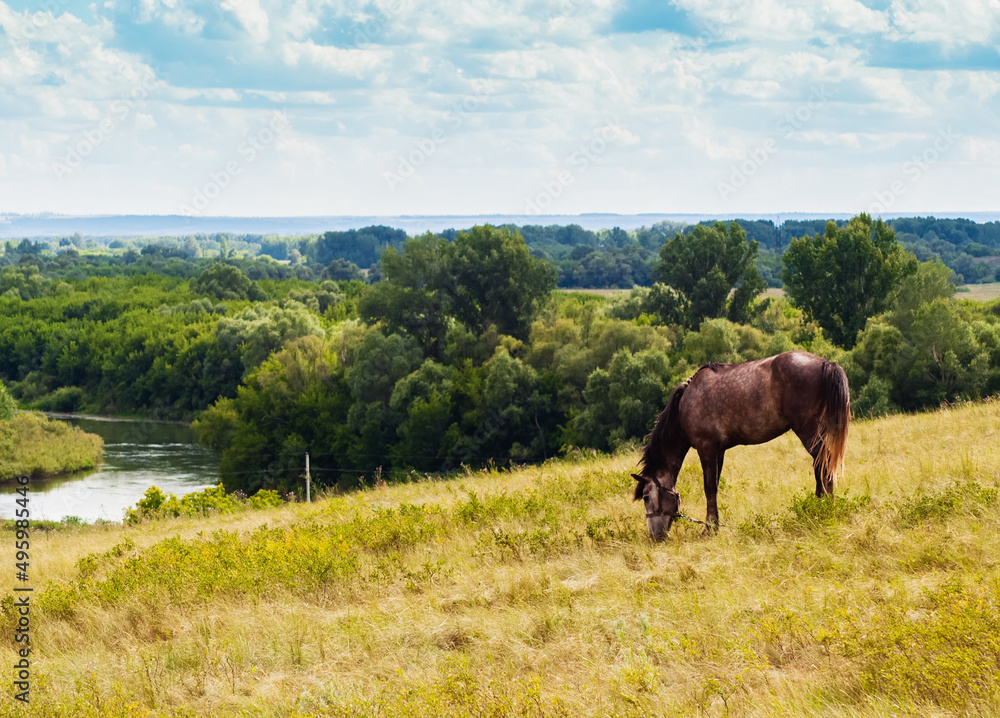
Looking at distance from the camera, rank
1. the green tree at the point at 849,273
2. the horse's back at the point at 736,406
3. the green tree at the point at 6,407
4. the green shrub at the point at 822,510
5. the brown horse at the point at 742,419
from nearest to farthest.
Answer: the green shrub at the point at 822,510, the brown horse at the point at 742,419, the horse's back at the point at 736,406, the green tree at the point at 849,273, the green tree at the point at 6,407

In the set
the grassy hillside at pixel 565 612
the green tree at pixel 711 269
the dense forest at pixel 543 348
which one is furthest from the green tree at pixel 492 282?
the grassy hillside at pixel 565 612

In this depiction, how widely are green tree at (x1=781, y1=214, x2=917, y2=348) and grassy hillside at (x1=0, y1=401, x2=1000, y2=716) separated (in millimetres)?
Result: 48580

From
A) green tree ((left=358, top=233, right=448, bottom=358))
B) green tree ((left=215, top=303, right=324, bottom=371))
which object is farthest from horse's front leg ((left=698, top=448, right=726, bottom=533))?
green tree ((left=215, top=303, right=324, bottom=371))

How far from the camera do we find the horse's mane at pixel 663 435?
32.8 feet

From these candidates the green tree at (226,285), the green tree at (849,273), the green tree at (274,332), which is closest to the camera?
the green tree at (849,273)

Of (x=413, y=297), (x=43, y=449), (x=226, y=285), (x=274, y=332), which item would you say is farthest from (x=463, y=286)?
(x=226, y=285)

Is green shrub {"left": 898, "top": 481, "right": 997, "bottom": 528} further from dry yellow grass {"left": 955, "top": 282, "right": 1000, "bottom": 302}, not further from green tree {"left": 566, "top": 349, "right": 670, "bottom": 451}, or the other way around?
dry yellow grass {"left": 955, "top": 282, "right": 1000, "bottom": 302}

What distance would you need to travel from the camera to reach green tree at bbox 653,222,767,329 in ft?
224

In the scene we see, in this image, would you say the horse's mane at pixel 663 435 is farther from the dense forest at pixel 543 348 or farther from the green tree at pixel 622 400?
Answer: the green tree at pixel 622 400

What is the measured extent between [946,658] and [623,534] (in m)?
4.83

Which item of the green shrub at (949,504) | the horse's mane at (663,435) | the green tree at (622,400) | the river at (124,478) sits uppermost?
the horse's mane at (663,435)

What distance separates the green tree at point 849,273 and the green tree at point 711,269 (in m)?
8.88

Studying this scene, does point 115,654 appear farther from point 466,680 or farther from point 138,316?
point 138,316

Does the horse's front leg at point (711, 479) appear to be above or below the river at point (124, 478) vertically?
above
